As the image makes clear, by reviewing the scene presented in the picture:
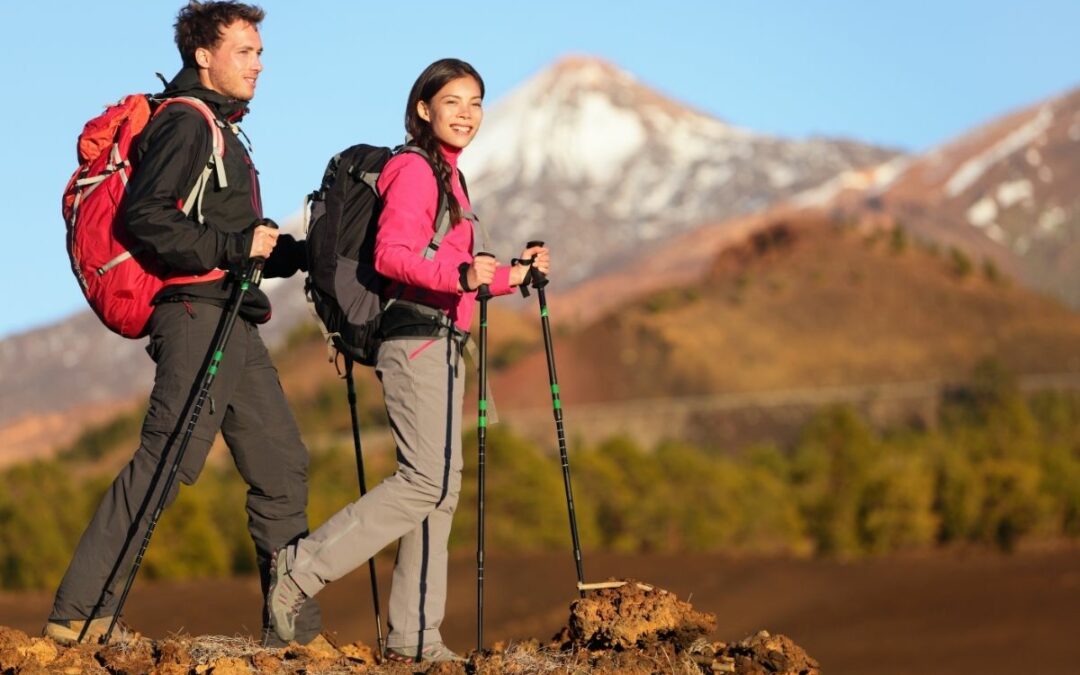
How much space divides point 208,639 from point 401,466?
764mm

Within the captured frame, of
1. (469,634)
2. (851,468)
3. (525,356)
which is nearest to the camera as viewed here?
(469,634)

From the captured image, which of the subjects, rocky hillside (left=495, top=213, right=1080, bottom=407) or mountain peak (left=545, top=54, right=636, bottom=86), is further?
mountain peak (left=545, top=54, right=636, bottom=86)

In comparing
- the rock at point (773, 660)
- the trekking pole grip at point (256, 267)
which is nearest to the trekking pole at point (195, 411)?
the trekking pole grip at point (256, 267)

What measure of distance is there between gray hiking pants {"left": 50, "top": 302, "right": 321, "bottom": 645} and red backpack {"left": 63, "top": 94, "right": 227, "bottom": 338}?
0.10 meters

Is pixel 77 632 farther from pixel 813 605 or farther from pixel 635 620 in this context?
pixel 813 605

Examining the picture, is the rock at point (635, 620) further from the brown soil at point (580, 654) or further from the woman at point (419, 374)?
the woman at point (419, 374)

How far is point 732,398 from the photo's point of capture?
44.8m

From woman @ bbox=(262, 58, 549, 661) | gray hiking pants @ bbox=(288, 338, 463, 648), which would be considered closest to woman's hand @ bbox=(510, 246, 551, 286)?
woman @ bbox=(262, 58, 549, 661)

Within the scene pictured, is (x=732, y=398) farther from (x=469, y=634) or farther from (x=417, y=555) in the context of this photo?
(x=417, y=555)

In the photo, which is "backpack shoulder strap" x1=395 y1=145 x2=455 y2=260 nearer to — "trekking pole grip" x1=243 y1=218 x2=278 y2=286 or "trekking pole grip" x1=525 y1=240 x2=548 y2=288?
"trekking pole grip" x1=525 y1=240 x2=548 y2=288

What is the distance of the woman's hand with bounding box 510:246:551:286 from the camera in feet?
16.6

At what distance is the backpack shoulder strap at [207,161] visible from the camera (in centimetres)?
511

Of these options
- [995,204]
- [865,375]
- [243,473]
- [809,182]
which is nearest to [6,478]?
[243,473]

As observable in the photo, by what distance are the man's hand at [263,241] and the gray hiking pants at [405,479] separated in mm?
459
